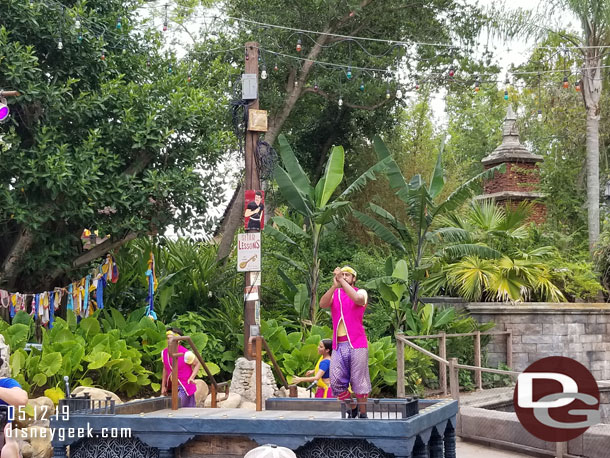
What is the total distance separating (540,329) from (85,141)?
9.68 metres

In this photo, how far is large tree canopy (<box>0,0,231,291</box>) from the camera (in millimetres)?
12625

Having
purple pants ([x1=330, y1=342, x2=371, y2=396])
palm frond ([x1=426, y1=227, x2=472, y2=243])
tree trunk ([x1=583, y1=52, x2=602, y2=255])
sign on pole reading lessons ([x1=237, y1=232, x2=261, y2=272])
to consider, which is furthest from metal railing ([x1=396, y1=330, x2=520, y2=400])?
tree trunk ([x1=583, y1=52, x2=602, y2=255])

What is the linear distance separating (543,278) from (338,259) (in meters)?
5.45

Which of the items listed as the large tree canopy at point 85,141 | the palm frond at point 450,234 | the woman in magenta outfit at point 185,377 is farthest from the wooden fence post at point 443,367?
the woman in magenta outfit at point 185,377

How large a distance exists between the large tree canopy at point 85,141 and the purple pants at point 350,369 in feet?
21.5

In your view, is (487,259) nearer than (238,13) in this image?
Yes

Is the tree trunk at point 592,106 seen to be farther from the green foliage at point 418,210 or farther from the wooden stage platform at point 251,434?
the wooden stage platform at point 251,434

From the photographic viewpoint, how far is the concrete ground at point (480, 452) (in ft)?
32.9

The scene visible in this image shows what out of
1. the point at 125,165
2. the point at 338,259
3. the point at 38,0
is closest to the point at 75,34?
the point at 38,0

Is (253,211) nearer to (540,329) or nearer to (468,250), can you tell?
(468,250)

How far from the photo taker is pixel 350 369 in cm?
725

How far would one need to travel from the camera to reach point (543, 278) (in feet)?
56.9

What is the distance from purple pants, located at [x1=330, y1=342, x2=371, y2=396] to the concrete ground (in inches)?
135

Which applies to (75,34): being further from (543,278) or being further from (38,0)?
(543,278)
